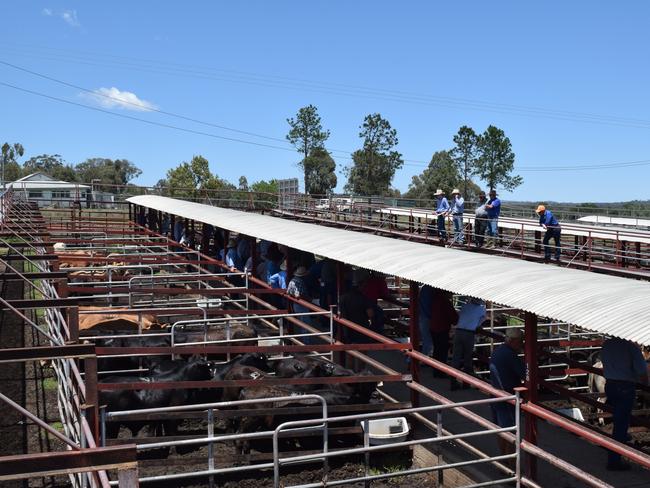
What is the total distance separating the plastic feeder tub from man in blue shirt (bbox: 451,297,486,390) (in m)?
1.96

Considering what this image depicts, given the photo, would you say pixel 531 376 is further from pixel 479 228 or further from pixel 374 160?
pixel 374 160

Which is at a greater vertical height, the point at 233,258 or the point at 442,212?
the point at 442,212

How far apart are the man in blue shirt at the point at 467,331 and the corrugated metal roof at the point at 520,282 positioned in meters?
0.87

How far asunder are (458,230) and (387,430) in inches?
594

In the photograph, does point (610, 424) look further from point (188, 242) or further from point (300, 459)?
point (188, 242)

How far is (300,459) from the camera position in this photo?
21.4ft

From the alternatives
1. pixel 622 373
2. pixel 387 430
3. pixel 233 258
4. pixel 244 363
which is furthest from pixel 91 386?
pixel 233 258

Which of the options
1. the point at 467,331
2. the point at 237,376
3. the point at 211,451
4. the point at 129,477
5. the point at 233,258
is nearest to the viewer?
the point at 129,477

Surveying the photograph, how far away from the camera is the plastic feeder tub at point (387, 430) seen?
8.60m

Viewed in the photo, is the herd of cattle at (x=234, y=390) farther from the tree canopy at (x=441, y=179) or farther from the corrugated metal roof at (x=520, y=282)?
the tree canopy at (x=441, y=179)

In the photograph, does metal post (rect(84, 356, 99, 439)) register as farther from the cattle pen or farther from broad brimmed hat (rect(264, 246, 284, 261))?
broad brimmed hat (rect(264, 246, 284, 261))

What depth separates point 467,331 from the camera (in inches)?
416

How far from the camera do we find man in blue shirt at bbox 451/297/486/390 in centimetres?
1040

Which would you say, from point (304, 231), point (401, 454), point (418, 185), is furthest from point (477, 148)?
point (401, 454)
